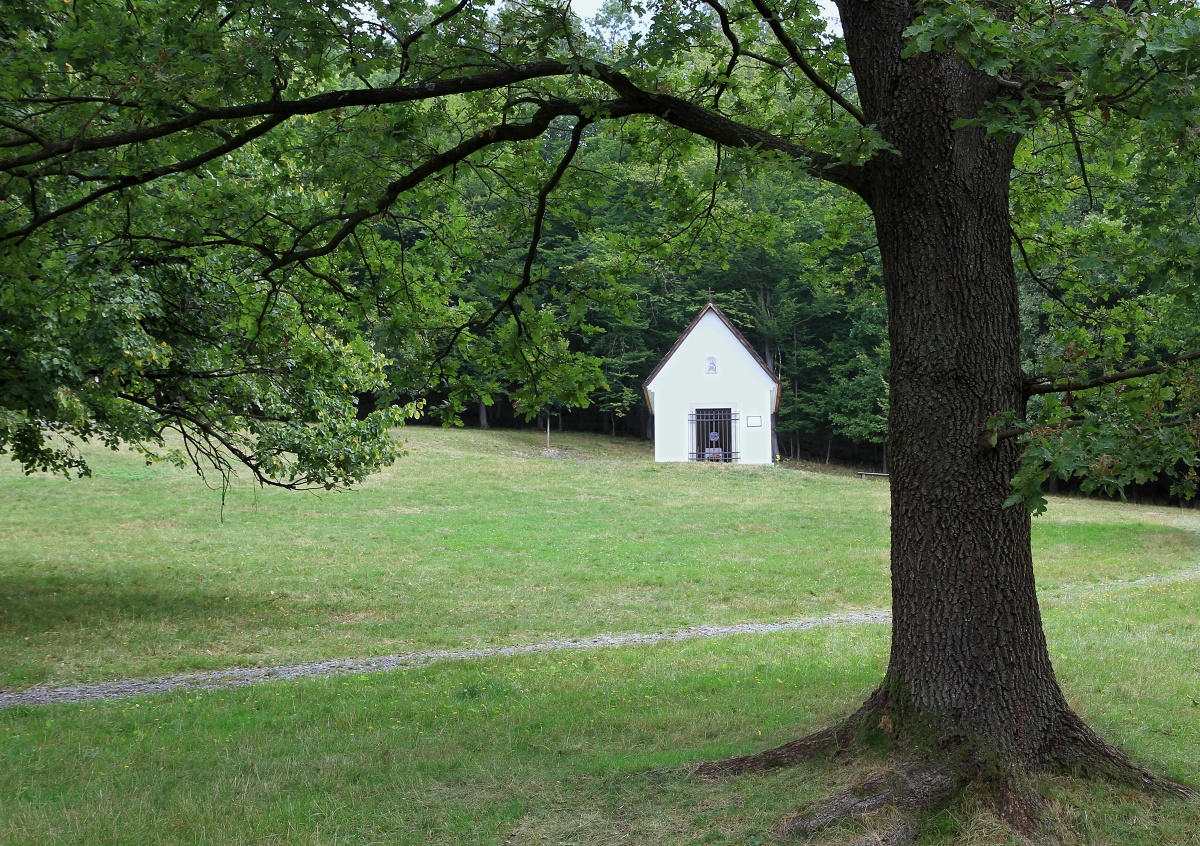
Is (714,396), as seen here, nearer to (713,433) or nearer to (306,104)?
(713,433)

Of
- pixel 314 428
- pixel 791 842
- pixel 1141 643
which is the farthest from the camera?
pixel 314 428

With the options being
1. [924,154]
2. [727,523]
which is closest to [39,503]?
[727,523]

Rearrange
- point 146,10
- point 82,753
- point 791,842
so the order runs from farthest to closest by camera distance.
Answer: point 82,753, point 146,10, point 791,842

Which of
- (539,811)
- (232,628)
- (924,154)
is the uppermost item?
(924,154)

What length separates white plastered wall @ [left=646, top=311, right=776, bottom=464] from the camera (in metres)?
43.3

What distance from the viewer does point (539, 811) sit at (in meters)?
5.29

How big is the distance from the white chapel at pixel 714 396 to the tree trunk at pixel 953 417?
37818mm

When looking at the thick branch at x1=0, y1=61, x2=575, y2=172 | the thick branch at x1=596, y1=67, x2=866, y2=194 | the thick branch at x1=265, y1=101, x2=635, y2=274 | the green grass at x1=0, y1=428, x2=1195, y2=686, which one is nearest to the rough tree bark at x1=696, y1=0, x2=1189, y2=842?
the thick branch at x1=596, y1=67, x2=866, y2=194

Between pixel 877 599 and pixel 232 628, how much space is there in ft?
36.9

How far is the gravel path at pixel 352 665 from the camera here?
11.0 meters

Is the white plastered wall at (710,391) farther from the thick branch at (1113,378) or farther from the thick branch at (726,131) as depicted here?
the thick branch at (1113,378)

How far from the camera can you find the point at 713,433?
143ft

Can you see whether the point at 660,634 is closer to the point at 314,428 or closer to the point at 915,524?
the point at 314,428

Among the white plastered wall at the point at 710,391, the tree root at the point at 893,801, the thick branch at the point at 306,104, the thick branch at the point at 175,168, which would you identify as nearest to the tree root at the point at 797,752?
the tree root at the point at 893,801
